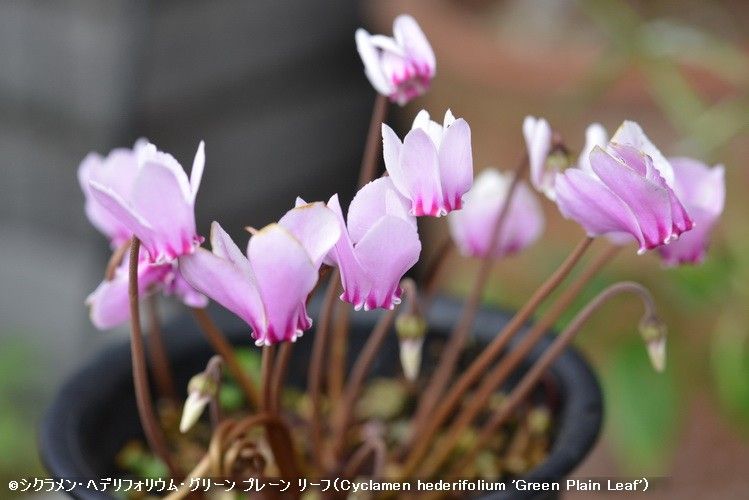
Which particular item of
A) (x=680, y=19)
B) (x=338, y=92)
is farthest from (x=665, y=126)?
(x=338, y=92)

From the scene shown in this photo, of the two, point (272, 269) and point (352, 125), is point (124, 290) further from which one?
point (352, 125)

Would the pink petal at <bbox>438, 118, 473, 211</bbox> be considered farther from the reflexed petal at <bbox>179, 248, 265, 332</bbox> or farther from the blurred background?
the blurred background

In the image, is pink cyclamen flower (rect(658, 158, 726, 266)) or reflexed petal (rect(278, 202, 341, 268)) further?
pink cyclamen flower (rect(658, 158, 726, 266))

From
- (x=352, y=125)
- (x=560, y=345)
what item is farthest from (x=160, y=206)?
(x=352, y=125)

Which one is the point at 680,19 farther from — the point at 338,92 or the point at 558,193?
the point at 558,193

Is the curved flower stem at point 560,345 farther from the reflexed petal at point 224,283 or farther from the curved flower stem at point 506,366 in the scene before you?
the reflexed petal at point 224,283

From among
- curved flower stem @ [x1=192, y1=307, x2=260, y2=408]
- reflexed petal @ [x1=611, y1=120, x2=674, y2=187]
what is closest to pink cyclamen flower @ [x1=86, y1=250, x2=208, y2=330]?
curved flower stem @ [x1=192, y1=307, x2=260, y2=408]
